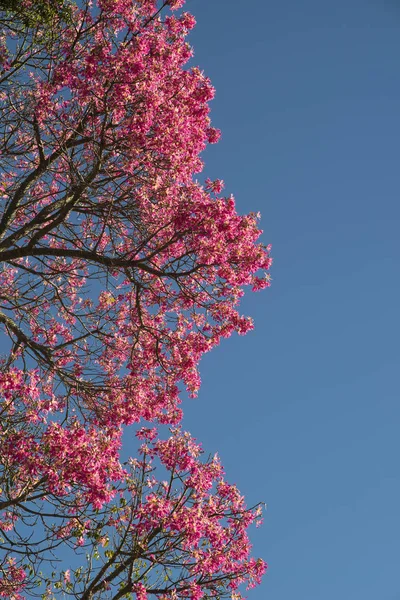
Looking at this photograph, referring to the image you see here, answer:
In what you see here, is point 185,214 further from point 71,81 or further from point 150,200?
point 71,81

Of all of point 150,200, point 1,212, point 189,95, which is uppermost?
point 189,95

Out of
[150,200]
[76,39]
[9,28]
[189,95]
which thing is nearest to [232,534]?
[150,200]

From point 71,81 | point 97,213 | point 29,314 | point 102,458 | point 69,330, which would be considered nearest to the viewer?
point 102,458

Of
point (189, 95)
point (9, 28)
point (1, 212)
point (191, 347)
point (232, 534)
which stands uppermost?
point (9, 28)

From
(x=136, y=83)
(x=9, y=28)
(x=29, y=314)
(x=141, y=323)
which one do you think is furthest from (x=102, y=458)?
(x=9, y=28)

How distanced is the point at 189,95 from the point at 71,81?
8.09 ft

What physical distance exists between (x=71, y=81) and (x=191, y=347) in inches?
217

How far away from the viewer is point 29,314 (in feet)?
45.7

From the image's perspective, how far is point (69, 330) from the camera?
585 inches

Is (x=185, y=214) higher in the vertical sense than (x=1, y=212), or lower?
lower

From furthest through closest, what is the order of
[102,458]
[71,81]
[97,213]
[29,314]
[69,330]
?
[69,330]
[29,314]
[97,213]
[71,81]
[102,458]

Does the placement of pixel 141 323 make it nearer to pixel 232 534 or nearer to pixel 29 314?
pixel 29 314

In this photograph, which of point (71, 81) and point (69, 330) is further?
point (69, 330)

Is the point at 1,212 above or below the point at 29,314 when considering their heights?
above
